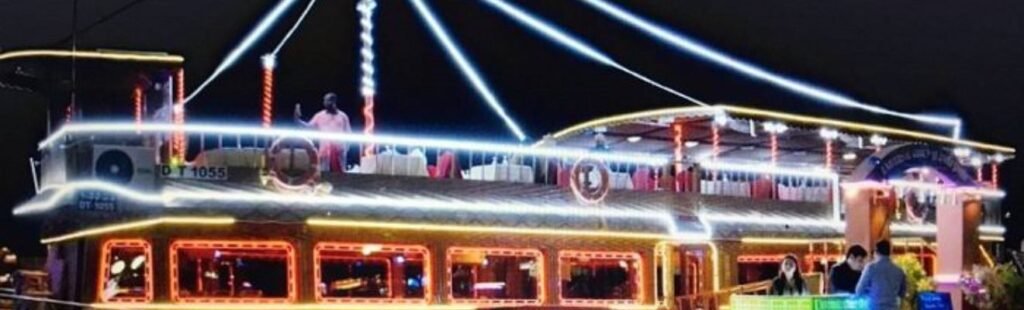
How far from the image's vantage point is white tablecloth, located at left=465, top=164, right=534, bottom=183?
800 inches

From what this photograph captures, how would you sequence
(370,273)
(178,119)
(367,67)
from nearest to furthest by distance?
(370,273)
(178,119)
(367,67)

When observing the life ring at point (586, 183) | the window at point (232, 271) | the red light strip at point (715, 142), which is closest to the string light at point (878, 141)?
the red light strip at point (715, 142)

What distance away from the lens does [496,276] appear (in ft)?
63.6

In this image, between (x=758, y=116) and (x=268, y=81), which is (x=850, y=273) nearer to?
(x=758, y=116)

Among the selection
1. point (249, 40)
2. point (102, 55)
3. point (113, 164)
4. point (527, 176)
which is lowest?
point (527, 176)

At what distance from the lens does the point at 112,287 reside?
16.6 meters

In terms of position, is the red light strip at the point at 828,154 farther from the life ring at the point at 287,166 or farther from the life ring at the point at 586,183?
the life ring at the point at 287,166

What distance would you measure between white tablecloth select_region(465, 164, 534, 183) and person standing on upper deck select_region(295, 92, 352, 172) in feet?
6.99

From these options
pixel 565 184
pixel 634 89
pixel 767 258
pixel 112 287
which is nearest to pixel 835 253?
pixel 767 258

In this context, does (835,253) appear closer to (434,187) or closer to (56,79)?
(434,187)

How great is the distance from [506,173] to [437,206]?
76.3 inches

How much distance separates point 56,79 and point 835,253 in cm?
1311

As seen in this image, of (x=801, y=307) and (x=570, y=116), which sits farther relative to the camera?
(x=570, y=116)

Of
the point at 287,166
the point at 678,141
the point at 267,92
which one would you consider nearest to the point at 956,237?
the point at 678,141
